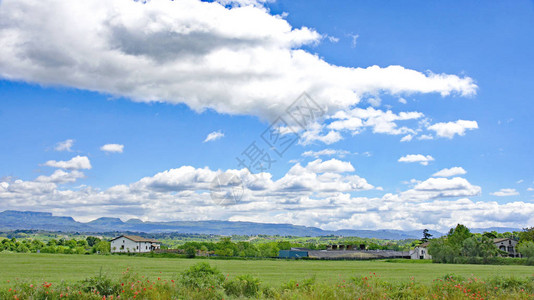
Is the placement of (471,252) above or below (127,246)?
above

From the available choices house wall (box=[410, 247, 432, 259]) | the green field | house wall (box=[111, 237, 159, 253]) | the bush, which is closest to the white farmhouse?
house wall (box=[111, 237, 159, 253])

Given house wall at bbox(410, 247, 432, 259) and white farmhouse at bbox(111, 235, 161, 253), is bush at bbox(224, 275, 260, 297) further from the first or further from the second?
white farmhouse at bbox(111, 235, 161, 253)

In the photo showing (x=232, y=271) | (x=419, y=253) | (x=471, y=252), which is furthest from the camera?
(x=419, y=253)

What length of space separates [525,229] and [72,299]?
458ft

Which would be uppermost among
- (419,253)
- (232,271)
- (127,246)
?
(232,271)

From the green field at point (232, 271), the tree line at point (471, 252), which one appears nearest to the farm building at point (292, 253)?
the tree line at point (471, 252)

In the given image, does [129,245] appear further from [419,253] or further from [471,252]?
[471,252]

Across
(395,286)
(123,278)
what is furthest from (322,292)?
(123,278)

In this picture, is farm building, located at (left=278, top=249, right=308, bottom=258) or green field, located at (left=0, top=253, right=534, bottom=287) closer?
green field, located at (left=0, top=253, right=534, bottom=287)

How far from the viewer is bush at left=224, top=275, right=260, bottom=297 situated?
17.6 meters

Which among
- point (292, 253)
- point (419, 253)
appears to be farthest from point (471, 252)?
point (292, 253)

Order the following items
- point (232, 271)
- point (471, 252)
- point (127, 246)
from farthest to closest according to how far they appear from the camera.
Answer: point (127, 246) < point (471, 252) < point (232, 271)

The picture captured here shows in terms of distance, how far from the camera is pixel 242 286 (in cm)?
1778

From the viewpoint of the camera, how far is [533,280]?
2098 centimetres
